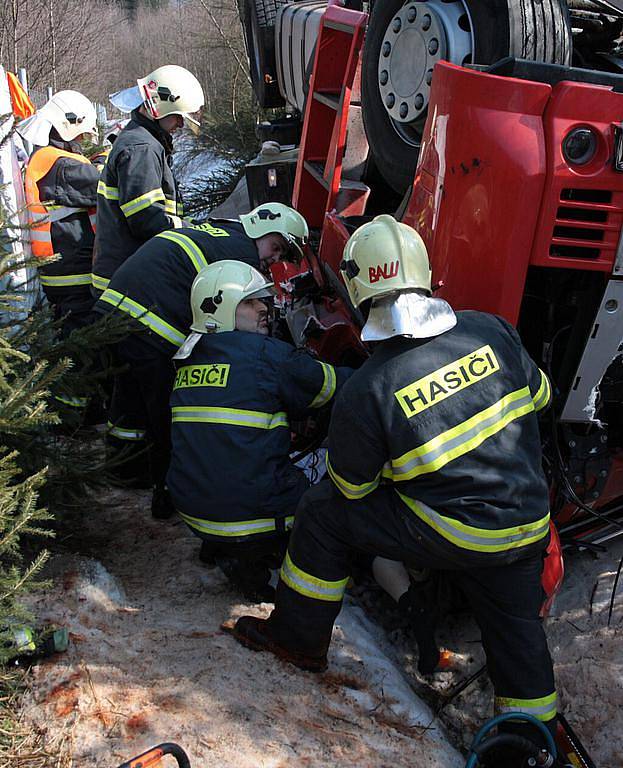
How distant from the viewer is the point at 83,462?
9.83 ft

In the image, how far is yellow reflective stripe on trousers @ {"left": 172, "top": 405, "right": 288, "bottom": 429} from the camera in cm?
290

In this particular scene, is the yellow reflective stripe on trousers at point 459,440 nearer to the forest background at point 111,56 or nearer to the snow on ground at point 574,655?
the snow on ground at point 574,655

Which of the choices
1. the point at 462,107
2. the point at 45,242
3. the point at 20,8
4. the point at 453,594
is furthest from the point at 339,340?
the point at 20,8

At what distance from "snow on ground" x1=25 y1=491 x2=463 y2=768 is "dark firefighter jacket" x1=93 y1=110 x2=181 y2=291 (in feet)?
6.79

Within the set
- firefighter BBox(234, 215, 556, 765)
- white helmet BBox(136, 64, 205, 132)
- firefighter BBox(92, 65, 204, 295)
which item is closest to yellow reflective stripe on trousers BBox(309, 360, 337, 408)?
firefighter BBox(234, 215, 556, 765)

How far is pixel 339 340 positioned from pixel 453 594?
1.35m

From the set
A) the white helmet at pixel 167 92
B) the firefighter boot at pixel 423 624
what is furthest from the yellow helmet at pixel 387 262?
the white helmet at pixel 167 92

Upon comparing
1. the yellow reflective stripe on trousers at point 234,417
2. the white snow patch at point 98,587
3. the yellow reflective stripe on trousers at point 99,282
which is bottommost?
the white snow patch at point 98,587

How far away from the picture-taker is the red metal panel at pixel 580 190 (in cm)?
222

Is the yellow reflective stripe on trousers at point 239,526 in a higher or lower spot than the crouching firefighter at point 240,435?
lower

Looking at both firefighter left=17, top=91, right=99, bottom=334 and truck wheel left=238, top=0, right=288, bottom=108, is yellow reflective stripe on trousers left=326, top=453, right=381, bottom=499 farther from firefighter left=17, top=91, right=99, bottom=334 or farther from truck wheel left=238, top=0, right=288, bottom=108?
truck wheel left=238, top=0, right=288, bottom=108

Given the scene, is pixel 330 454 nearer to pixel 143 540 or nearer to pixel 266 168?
pixel 143 540

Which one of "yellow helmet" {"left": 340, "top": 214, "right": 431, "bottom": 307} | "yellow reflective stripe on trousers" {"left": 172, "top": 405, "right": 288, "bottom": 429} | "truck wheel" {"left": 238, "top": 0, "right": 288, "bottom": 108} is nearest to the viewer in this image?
"yellow helmet" {"left": 340, "top": 214, "right": 431, "bottom": 307}

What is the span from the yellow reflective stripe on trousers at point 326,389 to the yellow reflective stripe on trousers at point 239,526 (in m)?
0.48
